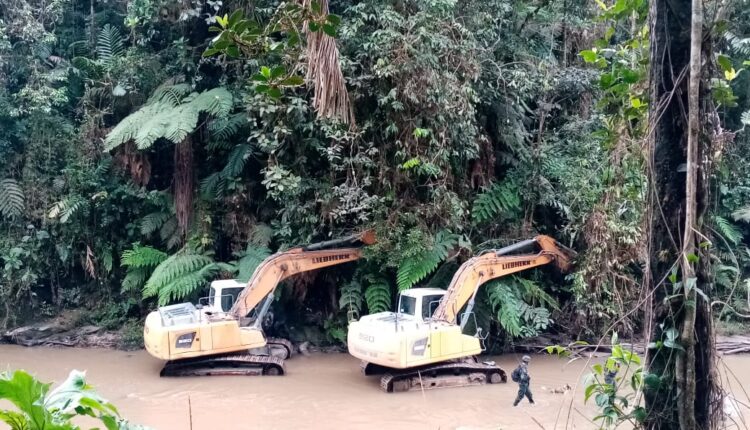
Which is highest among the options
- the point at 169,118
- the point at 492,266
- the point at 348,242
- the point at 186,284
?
the point at 169,118

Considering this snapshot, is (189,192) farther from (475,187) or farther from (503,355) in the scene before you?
(503,355)

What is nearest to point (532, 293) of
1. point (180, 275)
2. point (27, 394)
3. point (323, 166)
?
point (323, 166)

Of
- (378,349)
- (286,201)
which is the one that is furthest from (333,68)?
(286,201)

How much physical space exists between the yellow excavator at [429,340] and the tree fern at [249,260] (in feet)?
8.51

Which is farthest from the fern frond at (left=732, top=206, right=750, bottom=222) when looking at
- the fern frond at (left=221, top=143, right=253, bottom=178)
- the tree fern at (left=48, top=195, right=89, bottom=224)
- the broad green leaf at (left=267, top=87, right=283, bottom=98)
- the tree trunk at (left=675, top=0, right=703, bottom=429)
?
the broad green leaf at (left=267, top=87, right=283, bottom=98)

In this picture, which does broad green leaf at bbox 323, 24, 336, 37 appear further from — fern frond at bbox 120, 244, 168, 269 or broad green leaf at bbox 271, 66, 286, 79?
fern frond at bbox 120, 244, 168, 269

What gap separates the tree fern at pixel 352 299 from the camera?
1134 centimetres

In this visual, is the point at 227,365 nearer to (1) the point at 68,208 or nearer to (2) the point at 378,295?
(2) the point at 378,295

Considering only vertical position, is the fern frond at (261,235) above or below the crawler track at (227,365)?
above

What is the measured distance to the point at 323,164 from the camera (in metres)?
11.7

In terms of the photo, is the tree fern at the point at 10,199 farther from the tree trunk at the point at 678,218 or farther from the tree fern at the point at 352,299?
the tree trunk at the point at 678,218

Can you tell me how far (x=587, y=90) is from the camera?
12.1 m

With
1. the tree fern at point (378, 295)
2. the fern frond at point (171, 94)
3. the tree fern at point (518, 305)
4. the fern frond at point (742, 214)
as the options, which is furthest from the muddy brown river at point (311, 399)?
the fern frond at point (171, 94)

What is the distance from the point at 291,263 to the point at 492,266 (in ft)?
10.6
